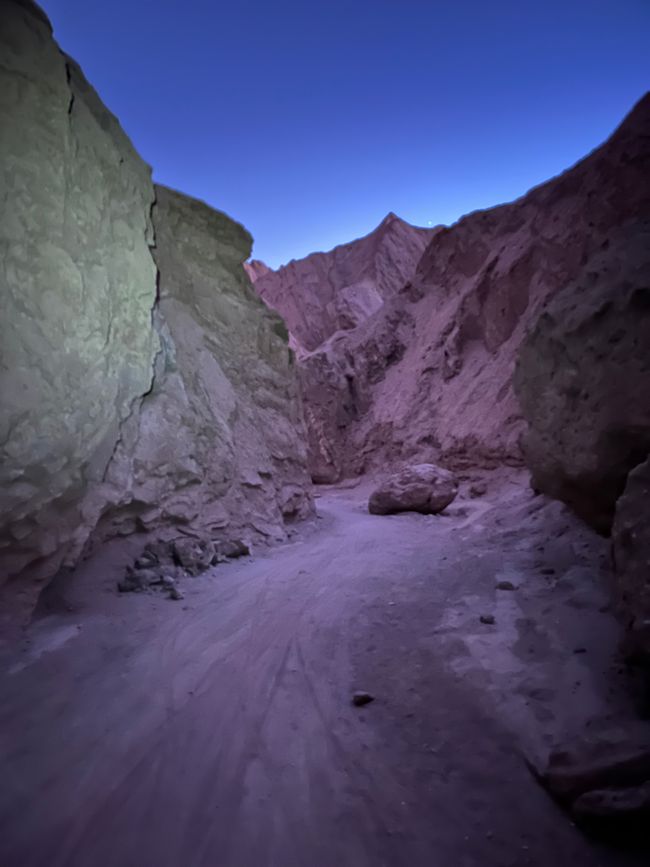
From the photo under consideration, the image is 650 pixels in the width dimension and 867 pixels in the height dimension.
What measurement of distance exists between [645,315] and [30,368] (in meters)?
4.28

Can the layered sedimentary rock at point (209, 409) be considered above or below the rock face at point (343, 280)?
below

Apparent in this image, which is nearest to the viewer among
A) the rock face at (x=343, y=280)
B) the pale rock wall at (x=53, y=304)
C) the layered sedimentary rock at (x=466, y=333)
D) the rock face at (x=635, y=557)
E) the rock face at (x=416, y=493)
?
the rock face at (x=635, y=557)

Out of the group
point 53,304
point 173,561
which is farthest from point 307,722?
point 53,304

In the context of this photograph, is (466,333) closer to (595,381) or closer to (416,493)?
(416,493)

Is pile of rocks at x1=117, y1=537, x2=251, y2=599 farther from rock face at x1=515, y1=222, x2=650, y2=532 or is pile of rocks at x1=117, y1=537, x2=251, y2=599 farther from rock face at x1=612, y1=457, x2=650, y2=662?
rock face at x1=515, y1=222, x2=650, y2=532

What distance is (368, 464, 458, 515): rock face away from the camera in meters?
7.89

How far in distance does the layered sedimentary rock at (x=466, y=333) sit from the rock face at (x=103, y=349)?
4.66 metres

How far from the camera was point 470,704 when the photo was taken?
205cm

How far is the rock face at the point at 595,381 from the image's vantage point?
9.15 ft

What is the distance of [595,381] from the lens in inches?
123

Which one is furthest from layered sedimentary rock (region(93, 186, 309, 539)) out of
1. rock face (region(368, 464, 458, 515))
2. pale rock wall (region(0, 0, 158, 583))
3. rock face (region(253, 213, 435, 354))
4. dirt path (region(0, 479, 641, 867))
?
rock face (region(253, 213, 435, 354))

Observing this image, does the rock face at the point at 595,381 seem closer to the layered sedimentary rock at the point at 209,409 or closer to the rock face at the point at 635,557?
the rock face at the point at 635,557

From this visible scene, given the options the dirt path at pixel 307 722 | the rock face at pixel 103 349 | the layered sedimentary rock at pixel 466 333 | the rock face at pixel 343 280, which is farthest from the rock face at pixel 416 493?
the rock face at pixel 343 280

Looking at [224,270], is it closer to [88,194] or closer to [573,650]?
[88,194]
